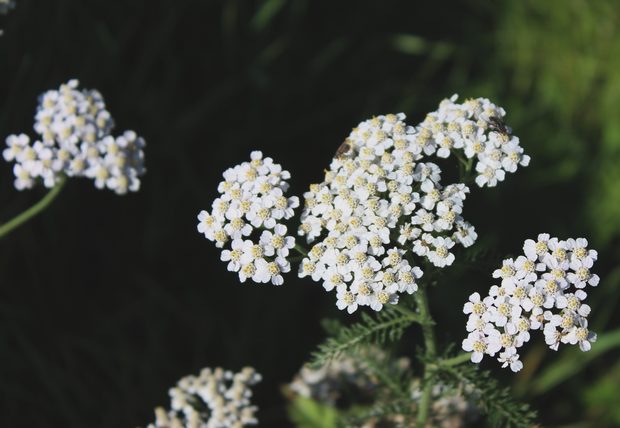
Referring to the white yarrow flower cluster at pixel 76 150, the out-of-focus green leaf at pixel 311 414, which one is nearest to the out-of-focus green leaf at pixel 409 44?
the out-of-focus green leaf at pixel 311 414

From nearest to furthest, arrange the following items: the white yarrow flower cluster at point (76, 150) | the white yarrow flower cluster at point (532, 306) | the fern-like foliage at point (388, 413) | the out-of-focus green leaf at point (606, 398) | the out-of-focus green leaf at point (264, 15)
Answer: the white yarrow flower cluster at point (532, 306) < the white yarrow flower cluster at point (76, 150) < the fern-like foliage at point (388, 413) < the out-of-focus green leaf at point (606, 398) < the out-of-focus green leaf at point (264, 15)

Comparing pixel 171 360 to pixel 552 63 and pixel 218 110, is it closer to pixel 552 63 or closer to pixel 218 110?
pixel 218 110

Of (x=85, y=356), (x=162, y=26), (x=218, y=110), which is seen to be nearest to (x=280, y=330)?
(x=85, y=356)

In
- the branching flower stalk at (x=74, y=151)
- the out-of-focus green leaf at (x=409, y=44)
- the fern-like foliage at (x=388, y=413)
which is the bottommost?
the fern-like foliage at (x=388, y=413)

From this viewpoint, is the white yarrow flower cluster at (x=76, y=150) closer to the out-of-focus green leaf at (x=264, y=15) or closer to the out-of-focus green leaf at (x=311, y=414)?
the out-of-focus green leaf at (x=311, y=414)

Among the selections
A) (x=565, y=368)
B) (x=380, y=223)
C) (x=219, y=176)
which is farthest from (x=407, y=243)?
(x=565, y=368)

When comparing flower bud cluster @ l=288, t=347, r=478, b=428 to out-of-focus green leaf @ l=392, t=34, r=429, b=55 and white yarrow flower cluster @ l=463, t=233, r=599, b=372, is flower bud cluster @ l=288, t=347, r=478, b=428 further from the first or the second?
out-of-focus green leaf @ l=392, t=34, r=429, b=55

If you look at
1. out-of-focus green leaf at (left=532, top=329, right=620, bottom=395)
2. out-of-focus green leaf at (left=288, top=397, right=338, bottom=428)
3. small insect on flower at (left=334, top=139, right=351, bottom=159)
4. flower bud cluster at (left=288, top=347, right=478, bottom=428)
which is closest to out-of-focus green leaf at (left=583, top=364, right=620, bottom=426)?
out-of-focus green leaf at (left=532, top=329, right=620, bottom=395)
